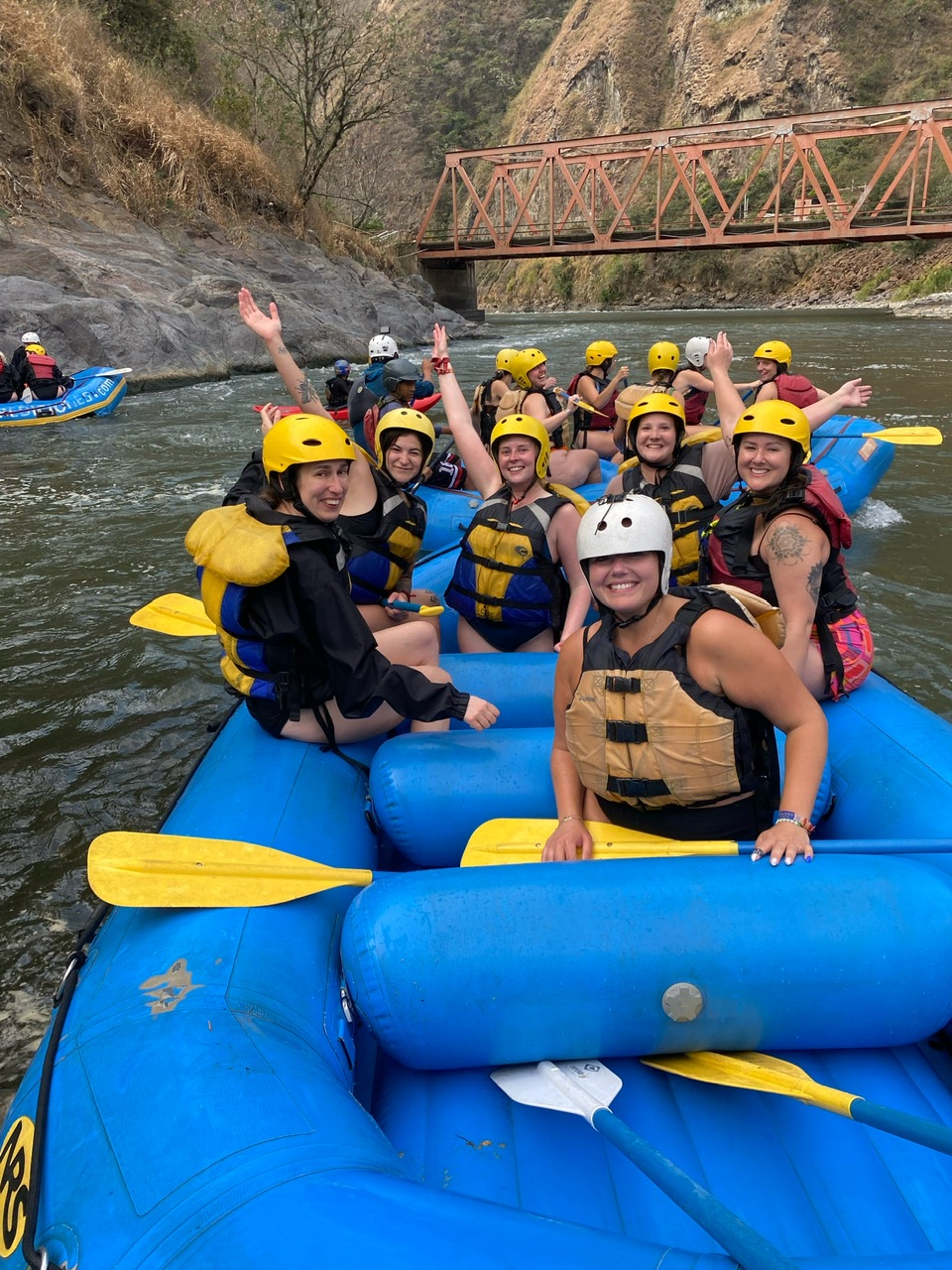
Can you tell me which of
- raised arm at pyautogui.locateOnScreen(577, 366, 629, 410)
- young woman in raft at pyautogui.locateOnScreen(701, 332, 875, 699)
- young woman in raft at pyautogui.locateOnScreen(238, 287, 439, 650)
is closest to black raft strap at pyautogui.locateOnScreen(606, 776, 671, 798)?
young woman in raft at pyautogui.locateOnScreen(701, 332, 875, 699)

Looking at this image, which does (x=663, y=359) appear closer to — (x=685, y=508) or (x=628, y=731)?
(x=685, y=508)

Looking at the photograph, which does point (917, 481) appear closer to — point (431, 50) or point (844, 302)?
point (844, 302)

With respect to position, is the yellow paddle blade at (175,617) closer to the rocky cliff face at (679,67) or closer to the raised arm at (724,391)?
the raised arm at (724,391)

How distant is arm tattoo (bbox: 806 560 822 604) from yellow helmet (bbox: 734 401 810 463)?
40 cm

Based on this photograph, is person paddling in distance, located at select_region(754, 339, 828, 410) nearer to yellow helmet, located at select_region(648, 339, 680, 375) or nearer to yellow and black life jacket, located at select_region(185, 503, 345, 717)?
yellow helmet, located at select_region(648, 339, 680, 375)

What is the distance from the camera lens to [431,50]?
71062mm

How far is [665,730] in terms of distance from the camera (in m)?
1.89

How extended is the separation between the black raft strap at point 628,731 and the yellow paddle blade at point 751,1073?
2.13 feet

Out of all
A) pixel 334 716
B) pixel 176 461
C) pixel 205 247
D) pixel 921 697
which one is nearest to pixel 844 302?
pixel 205 247

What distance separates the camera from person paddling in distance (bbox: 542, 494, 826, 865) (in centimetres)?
184

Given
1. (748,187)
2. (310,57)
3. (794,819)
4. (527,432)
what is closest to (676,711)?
(794,819)

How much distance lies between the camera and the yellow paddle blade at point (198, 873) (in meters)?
1.90

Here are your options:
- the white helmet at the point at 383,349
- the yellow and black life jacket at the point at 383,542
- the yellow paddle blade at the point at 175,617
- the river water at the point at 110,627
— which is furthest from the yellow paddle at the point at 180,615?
the white helmet at the point at 383,349

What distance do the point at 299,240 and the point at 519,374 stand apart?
16.5m
